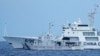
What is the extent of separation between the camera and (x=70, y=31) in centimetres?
8862

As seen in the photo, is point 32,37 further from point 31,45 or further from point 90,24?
point 90,24

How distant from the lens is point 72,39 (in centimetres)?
8919

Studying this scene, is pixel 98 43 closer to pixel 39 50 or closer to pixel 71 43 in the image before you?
pixel 71 43

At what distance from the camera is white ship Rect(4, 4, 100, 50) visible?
284 feet

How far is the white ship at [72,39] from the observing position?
8662 centimetres

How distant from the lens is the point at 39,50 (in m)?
85.9

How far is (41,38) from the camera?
87.1 m

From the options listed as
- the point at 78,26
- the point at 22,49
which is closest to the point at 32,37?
the point at 22,49

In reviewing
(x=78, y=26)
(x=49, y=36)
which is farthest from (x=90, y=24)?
(x=49, y=36)

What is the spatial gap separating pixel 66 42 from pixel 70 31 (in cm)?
234

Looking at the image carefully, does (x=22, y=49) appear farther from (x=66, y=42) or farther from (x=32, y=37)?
(x=66, y=42)

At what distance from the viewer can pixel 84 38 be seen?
292 feet

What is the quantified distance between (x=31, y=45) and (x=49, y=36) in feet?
12.6

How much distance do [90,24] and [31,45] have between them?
12621 mm
